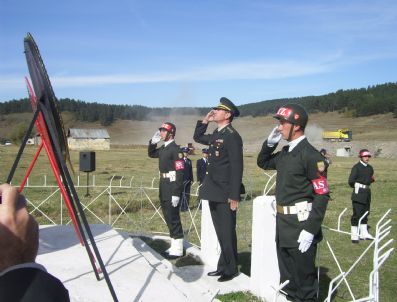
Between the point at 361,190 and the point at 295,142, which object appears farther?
the point at 361,190

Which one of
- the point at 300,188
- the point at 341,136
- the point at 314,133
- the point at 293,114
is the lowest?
the point at 314,133

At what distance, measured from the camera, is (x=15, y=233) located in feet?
4.32

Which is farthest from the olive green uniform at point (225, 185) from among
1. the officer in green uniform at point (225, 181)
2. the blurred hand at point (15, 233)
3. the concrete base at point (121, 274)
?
the blurred hand at point (15, 233)

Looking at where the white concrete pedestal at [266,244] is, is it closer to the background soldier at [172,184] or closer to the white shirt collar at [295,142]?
the white shirt collar at [295,142]

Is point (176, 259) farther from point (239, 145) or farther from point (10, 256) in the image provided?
point (10, 256)

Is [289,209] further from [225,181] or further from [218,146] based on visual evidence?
[218,146]

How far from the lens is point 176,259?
717 centimetres

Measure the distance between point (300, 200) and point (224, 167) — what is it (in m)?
1.63

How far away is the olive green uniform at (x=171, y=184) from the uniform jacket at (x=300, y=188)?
303 cm

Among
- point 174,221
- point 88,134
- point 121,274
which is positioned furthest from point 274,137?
point 88,134

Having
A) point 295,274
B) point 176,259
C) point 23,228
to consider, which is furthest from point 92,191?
point 23,228

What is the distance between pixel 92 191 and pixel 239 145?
45.7 ft

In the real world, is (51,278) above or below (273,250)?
above

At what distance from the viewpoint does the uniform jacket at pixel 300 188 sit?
3.94m
